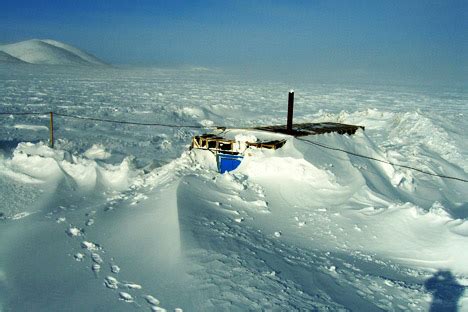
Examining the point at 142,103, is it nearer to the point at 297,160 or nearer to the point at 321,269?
the point at 297,160

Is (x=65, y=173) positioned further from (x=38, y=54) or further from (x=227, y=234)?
(x=38, y=54)

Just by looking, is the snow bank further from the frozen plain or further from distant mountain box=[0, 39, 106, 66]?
distant mountain box=[0, 39, 106, 66]

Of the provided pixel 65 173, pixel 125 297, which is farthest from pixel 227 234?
pixel 65 173

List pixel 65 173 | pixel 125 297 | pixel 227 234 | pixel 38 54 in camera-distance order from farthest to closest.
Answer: pixel 38 54
pixel 65 173
pixel 227 234
pixel 125 297

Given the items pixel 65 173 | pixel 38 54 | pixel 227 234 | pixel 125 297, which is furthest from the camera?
pixel 38 54

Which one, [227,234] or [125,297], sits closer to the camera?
[125,297]

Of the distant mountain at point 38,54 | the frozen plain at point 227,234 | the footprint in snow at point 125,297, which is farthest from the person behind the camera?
the distant mountain at point 38,54

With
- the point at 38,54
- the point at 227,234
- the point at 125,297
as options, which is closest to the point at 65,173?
the point at 227,234

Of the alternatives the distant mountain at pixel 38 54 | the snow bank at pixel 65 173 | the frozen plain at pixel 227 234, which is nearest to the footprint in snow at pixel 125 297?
the frozen plain at pixel 227 234

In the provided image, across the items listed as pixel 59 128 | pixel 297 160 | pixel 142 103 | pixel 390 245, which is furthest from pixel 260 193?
pixel 142 103

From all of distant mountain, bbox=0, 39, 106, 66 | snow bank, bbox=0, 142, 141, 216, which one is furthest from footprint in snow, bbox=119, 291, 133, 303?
distant mountain, bbox=0, 39, 106, 66

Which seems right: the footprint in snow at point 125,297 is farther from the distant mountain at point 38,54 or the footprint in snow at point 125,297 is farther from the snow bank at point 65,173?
the distant mountain at point 38,54
